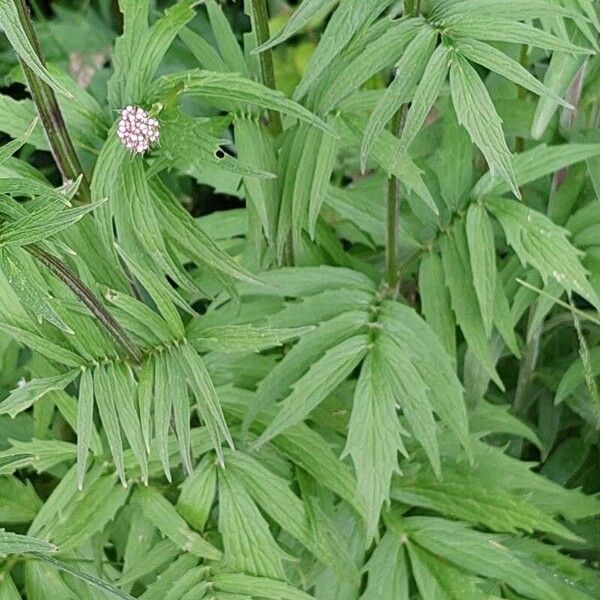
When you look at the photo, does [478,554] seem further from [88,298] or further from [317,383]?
[88,298]

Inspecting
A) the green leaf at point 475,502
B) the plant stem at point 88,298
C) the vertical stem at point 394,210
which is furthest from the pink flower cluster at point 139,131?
the green leaf at point 475,502

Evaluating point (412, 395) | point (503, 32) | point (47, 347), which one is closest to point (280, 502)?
point (412, 395)

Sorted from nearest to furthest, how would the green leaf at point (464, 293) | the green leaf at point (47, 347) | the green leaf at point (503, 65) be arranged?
the green leaf at point (503, 65) → the green leaf at point (47, 347) → the green leaf at point (464, 293)

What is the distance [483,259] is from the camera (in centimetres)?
94

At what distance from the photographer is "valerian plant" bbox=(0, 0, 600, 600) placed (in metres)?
0.68

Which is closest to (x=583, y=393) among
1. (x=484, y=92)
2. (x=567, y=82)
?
(x=567, y=82)

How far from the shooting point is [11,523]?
105 cm

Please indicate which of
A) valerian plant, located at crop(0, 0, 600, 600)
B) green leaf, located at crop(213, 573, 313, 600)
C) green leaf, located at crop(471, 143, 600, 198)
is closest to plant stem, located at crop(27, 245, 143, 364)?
valerian plant, located at crop(0, 0, 600, 600)

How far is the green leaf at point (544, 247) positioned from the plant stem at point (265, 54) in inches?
9.9

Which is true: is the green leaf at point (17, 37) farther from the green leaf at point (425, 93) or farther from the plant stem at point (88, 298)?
the green leaf at point (425, 93)

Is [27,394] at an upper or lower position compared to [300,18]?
lower

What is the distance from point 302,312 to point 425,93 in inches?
14.2

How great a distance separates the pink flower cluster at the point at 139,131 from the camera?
2.34 feet

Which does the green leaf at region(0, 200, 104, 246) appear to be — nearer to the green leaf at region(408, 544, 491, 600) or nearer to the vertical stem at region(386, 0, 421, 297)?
the vertical stem at region(386, 0, 421, 297)
